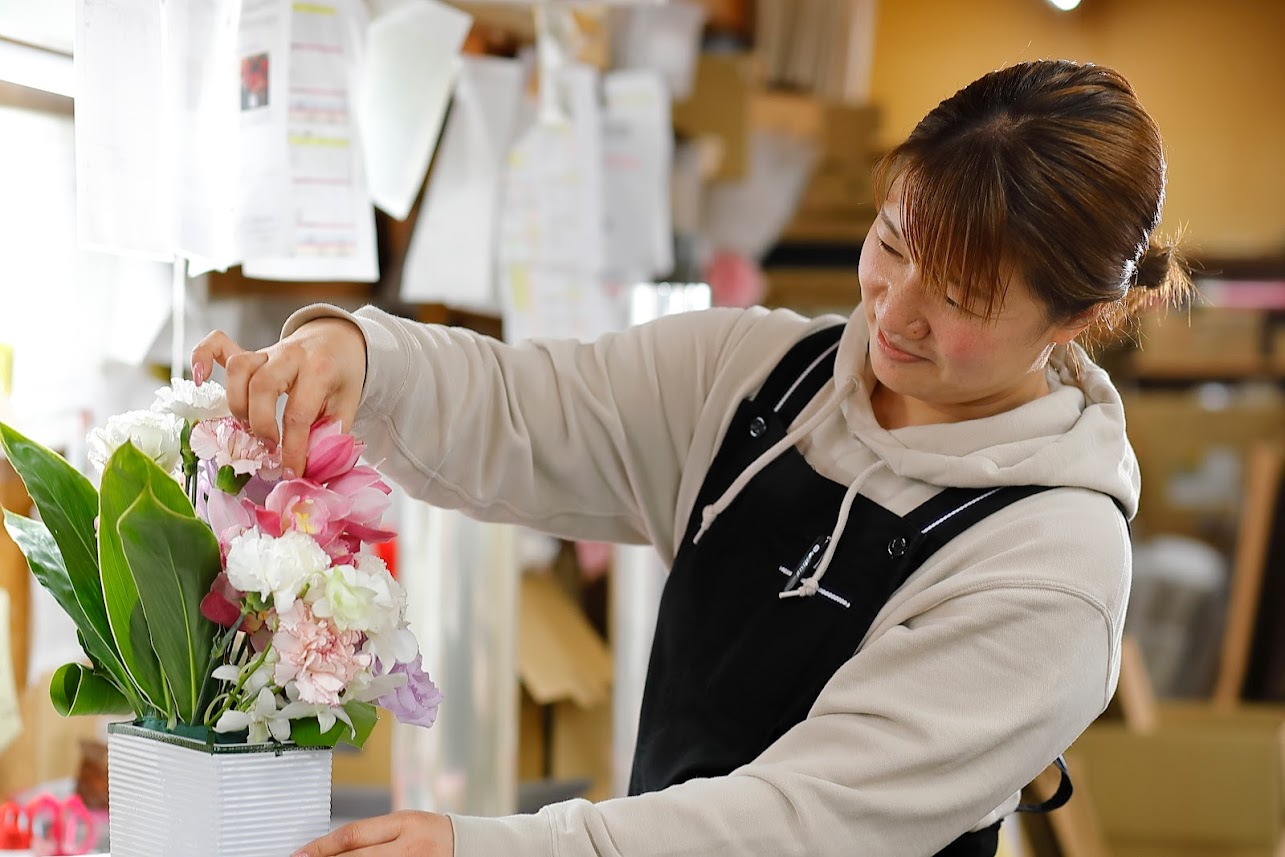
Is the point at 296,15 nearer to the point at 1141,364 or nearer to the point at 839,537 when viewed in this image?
the point at 839,537

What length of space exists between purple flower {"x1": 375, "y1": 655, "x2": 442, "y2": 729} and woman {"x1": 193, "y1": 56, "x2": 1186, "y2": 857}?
7 centimetres

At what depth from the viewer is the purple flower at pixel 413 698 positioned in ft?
3.28

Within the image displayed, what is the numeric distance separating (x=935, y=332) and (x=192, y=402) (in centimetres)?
57

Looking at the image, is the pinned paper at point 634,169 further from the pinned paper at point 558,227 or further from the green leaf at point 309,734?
the green leaf at point 309,734

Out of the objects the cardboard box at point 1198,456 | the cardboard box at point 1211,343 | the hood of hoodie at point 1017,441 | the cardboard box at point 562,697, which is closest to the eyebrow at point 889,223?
the hood of hoodie at point 1017,441

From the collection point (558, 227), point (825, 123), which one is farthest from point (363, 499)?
point (825, 123)

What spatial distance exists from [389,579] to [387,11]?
93cm

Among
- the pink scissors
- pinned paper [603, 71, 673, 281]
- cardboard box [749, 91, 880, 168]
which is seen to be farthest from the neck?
cardboard box [749, 91, 880, 168]

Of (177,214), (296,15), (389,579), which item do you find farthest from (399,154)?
(389,579)

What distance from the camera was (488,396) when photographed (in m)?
1.31

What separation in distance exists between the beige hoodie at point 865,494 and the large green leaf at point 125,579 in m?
0.23

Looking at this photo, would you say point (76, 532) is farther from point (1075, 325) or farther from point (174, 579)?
point (1075, 325)

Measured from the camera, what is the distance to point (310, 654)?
918mm

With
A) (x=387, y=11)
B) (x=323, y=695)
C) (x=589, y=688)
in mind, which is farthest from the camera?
(x=589, y=688)
